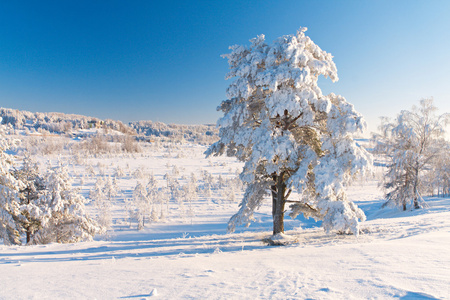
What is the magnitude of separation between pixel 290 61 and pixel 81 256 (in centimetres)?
884

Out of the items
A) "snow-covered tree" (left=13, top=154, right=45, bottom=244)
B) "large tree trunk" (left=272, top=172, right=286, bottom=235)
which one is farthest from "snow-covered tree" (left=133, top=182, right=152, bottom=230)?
"large tree trunk" (left=272, top=172, right=286, bottom=235)

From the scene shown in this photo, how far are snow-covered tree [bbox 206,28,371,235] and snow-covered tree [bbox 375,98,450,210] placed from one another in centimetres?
1468

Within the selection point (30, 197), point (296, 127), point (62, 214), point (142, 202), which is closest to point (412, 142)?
point (296, 127)

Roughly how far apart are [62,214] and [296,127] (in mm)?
14527

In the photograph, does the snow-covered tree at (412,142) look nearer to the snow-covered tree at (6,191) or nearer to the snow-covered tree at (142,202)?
the snow-covered tree at (6,191)

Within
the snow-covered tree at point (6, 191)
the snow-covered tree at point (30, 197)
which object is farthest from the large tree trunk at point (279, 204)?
the snow-covered tree at point (30, 197)

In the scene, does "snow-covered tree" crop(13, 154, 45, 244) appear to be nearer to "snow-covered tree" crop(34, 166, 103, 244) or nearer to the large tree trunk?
"snow-covered tree" crop(34, 166, 103, 244)

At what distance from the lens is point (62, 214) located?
45.5ft

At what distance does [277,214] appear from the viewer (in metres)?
8.73

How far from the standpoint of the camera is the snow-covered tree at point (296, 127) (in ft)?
22.5

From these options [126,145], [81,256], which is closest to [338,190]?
[81,256]

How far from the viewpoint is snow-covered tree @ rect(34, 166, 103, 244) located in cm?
1353

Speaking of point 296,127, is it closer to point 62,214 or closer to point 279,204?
point 279,204

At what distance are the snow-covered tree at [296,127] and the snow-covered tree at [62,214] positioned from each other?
10806 mm
